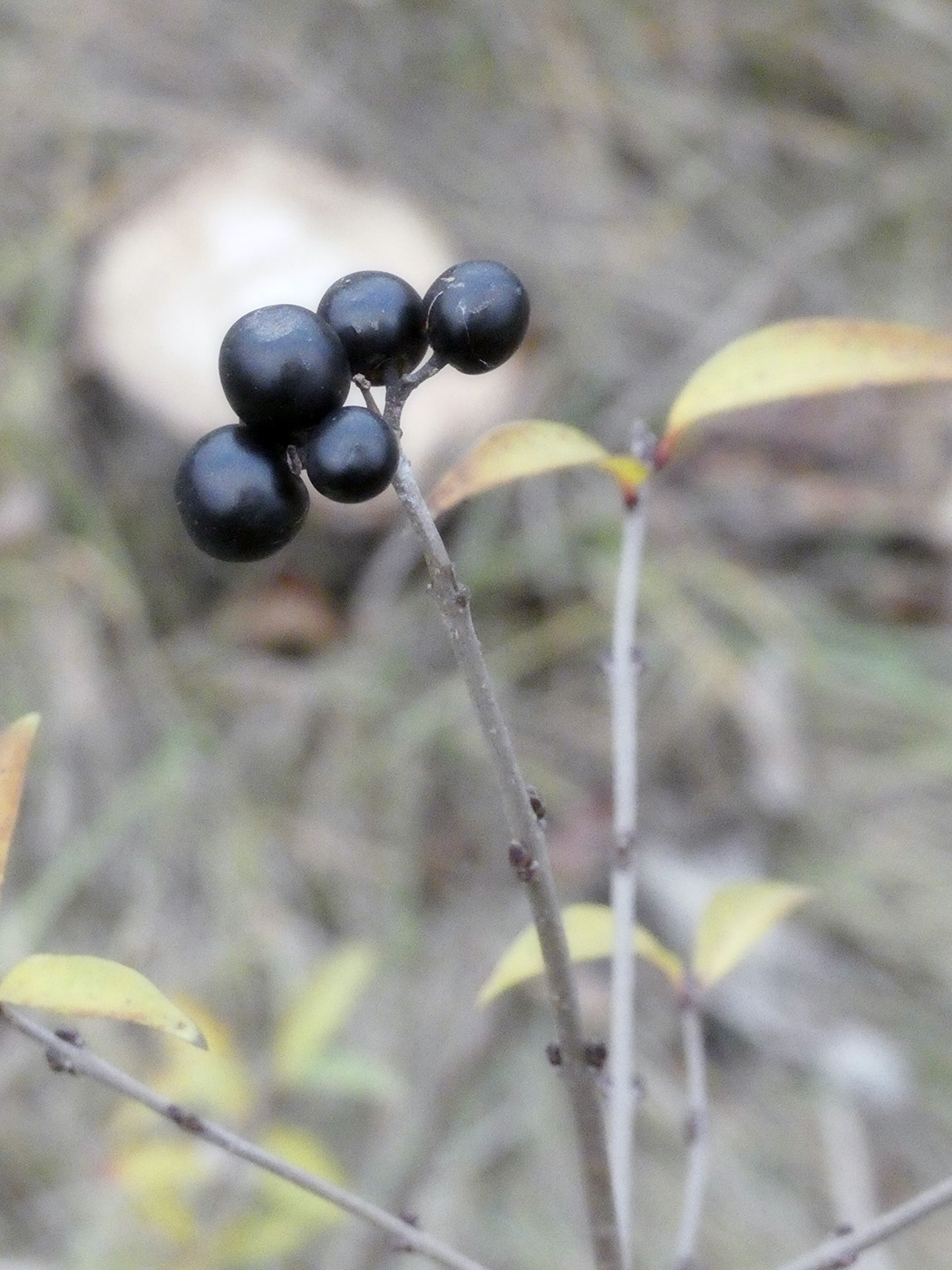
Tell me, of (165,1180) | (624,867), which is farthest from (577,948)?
(165,1180)

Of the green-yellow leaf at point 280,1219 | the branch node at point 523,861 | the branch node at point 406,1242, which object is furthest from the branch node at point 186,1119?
the green-yellow leaf at point 280,1219

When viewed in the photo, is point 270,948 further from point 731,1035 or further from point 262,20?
point 262,20

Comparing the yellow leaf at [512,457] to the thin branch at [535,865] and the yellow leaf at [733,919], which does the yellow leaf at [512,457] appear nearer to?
the thin branch at [535,865]

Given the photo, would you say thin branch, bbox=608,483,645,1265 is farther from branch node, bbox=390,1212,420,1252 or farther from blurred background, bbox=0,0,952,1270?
blurred background, bbox=0,0,952,1270

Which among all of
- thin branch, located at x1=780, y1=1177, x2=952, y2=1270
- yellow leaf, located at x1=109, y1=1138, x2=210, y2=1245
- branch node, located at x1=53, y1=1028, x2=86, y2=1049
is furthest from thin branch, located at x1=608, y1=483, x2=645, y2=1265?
yellow leaf, located at x1=109, y1=1138, x2=210, y2=1245

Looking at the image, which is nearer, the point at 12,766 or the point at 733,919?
the point at 12,766

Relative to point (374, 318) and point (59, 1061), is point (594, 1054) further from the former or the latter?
point (374, 318)
